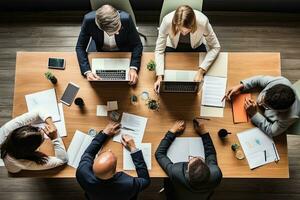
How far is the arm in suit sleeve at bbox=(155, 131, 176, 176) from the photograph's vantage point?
8.13 feet

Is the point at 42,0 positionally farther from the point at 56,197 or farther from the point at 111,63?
the point at 56,197

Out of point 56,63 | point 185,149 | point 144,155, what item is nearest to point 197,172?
point 185,149

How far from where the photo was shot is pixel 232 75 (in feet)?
8.89

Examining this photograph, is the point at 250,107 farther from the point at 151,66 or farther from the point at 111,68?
the point at 111,68

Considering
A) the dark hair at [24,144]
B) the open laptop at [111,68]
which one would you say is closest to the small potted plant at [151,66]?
the open laptop at [111,68]

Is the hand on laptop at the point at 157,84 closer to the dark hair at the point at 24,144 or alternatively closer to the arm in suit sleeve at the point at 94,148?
the arm in suit sleeve at the point at 94,148

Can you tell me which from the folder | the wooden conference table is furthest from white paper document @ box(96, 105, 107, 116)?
the folder

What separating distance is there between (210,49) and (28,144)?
154cm

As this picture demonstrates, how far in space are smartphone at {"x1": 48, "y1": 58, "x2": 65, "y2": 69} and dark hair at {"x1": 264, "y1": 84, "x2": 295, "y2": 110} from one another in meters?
1.55

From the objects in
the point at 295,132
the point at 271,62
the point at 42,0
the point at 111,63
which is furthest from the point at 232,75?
the point at 42,0

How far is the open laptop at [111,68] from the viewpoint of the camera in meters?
2.71

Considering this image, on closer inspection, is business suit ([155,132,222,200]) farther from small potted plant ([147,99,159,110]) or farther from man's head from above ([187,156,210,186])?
small potted plant ([147,99,159,110])

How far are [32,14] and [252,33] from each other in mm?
2436

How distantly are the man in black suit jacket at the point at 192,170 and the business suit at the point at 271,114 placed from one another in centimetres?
41
